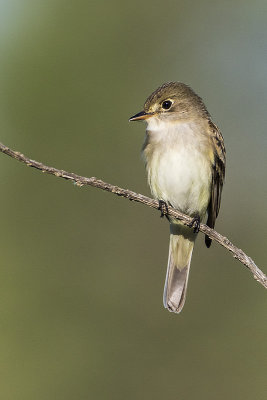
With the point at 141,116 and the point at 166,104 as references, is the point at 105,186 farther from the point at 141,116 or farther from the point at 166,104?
the point at 166,104

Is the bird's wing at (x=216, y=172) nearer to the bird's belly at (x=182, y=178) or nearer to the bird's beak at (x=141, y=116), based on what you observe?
the bird's belly at (x=182, y=178)

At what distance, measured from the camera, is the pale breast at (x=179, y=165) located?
5117 mm

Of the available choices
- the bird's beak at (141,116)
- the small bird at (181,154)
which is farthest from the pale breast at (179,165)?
the bird's beak at (141,116)

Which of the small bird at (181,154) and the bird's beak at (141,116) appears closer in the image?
the small bird at (181,154)

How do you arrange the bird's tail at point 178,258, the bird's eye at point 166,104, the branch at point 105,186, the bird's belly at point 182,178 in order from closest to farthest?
the branch at point 105,186 < the bird's belly at point 182,178 < the bird's eye at point 166,104 < the bird's tail at point 178,258

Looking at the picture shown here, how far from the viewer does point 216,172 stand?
17.6 feet

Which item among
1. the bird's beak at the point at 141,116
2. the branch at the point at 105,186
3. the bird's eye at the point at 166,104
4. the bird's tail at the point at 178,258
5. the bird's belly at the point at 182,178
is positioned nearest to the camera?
the branch at the point at 105,186

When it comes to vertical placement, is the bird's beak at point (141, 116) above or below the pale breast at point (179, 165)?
above

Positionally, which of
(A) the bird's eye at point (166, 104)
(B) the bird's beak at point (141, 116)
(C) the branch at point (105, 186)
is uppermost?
(A) the bird's eye at point (166, 104)

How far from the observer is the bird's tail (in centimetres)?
571

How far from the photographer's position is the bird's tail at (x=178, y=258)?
5707 mm

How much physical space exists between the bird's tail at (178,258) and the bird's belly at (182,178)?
1.40 feet
